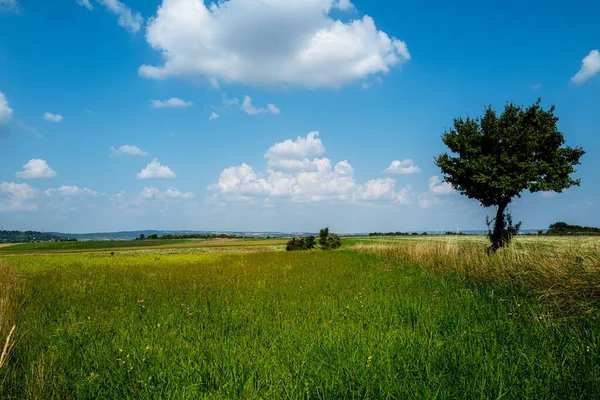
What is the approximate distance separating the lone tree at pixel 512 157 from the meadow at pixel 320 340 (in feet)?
34.4

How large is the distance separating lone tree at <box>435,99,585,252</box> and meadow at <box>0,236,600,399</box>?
10.5m

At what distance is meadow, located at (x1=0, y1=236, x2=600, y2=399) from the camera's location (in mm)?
4012

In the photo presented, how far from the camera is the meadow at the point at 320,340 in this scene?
13.2 feet

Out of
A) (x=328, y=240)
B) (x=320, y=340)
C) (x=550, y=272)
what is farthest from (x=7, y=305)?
(x=328, y=240)

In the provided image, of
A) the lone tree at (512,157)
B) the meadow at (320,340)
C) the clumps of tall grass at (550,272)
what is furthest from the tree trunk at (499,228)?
the meadow at (320,340)

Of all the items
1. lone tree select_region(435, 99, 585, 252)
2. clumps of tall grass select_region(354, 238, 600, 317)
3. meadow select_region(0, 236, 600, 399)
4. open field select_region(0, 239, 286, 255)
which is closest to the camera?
meadow select_region(0, 236, 600, 399)

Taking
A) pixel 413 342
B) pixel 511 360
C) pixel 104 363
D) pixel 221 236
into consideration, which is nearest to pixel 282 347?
pixel 413 342

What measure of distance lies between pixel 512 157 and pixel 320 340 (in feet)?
62.0

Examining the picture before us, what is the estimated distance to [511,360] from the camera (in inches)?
181

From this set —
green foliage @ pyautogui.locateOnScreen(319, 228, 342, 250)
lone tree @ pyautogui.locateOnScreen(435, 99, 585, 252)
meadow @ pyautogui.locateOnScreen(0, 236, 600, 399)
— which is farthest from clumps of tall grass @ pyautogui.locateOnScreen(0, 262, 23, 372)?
green foliage @ pyautogui.locateOnScreen(319, 228, 342, 250)

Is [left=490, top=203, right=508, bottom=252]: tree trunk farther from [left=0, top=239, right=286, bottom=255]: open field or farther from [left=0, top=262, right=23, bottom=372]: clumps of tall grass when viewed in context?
[left=0, top=239, right=286, bottom=255]: open field

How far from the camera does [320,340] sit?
5523 mm

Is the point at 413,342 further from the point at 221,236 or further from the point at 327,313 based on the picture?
the point at 221,236

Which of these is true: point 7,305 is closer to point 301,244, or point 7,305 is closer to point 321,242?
point 301,244
